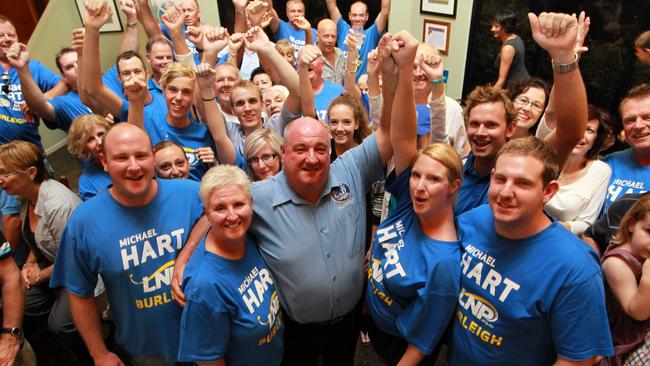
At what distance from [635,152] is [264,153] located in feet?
6.18

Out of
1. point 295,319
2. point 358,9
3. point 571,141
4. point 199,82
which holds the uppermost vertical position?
point 358,9

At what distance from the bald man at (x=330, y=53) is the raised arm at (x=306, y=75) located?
1825 millimetres

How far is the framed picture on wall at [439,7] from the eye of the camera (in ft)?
16.6

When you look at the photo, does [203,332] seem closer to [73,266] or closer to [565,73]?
[73,266]

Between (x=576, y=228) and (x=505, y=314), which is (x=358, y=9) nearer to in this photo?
(x=576, y=228)

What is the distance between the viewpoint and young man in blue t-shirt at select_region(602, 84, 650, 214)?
1.95 meters

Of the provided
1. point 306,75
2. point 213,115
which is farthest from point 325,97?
point 213,115

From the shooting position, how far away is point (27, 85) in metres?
2.77

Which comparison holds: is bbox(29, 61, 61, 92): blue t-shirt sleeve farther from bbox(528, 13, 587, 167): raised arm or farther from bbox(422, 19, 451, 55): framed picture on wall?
bbox(422, 19, 451, 55): framed picture on wall

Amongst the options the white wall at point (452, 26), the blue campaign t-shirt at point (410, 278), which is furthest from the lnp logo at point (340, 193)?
the white wall at point (452, 26)

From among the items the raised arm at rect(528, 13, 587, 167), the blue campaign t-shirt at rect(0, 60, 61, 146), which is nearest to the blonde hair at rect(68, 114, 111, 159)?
the blue campaign t-shirt at rect(0, 60, 61, 146)

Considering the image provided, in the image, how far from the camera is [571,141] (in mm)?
1646

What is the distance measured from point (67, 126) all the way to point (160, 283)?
206 cm

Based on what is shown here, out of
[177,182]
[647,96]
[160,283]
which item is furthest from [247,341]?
[647,96]
